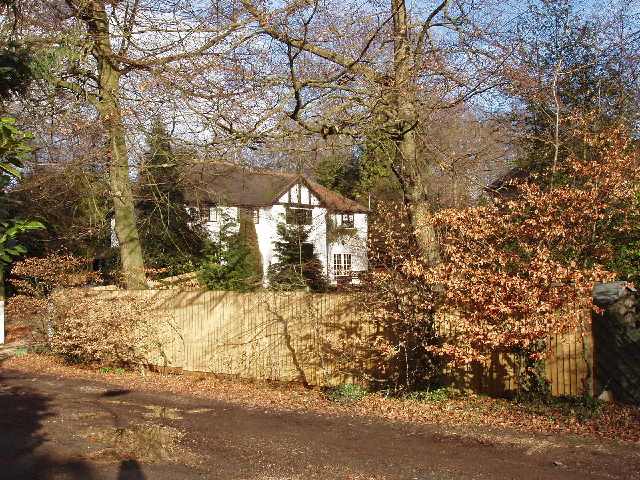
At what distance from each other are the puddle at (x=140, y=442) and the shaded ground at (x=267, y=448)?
13mm

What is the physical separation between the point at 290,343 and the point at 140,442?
4.98m

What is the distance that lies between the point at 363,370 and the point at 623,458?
5326 mm

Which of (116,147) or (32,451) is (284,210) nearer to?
(116,147)

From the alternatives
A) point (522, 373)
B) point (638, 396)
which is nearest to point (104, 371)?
point (522, 373)

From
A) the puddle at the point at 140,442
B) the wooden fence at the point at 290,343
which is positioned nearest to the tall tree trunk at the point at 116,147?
the wooden fence at the point at 290,343

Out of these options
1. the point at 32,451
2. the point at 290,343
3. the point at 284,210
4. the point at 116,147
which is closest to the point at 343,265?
the point at 284,210

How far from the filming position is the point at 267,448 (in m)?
7.55

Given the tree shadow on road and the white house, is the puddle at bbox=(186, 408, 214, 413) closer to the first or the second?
the tree shadow on road

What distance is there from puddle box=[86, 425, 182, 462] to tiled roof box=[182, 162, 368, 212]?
5.82 metres

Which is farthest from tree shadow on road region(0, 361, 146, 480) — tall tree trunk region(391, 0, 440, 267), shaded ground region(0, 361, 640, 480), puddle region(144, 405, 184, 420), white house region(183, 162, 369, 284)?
white house region(183, 162, 369, 284)

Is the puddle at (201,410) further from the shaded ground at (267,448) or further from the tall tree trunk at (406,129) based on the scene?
the tall tree trunk at (406,129)

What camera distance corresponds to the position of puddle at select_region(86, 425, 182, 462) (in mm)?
7145

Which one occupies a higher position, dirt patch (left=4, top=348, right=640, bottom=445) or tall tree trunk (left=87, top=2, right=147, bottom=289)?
tall tree trunk (left=87, top=2, right=147, bottom=289)

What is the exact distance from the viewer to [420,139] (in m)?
12.6
